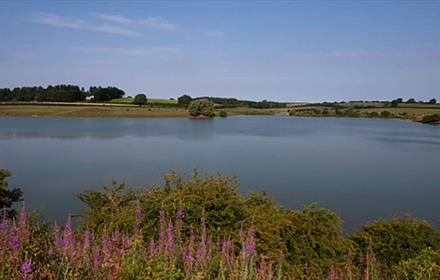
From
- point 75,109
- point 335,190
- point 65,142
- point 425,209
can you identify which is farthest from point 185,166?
point 75,109

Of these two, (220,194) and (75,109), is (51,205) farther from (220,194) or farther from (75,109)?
(75,109)

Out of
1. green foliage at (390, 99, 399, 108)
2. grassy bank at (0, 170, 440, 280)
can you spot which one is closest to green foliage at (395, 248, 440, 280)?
grassy bank at (0, 170, 440, 280)

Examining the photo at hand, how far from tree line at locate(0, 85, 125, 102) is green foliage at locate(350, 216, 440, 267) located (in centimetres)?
12357

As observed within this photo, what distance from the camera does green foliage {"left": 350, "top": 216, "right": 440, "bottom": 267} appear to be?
35.3ft

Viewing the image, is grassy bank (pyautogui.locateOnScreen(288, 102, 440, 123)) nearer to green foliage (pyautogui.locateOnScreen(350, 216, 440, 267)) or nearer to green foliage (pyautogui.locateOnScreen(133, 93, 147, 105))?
green foliage (pyautogui.locateOnScreen(133, 93, 147, 105))

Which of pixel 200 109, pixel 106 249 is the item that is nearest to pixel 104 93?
pixel 200 109

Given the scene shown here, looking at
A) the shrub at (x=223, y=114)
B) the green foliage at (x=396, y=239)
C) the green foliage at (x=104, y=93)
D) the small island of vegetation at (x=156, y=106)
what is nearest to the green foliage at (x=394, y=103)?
the small island of vegetation at (x=156, y=106)

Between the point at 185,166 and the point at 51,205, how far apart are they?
14.3 metres

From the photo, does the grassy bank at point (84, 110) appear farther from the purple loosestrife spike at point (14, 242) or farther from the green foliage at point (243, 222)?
the purple loosestrife spike at point (14, 242)

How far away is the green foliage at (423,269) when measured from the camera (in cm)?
614

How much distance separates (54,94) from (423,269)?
12990 cm

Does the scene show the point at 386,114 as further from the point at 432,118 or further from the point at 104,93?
the point at 104,93

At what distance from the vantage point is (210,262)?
Answer: 173 inches

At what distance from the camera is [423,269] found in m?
6.23
